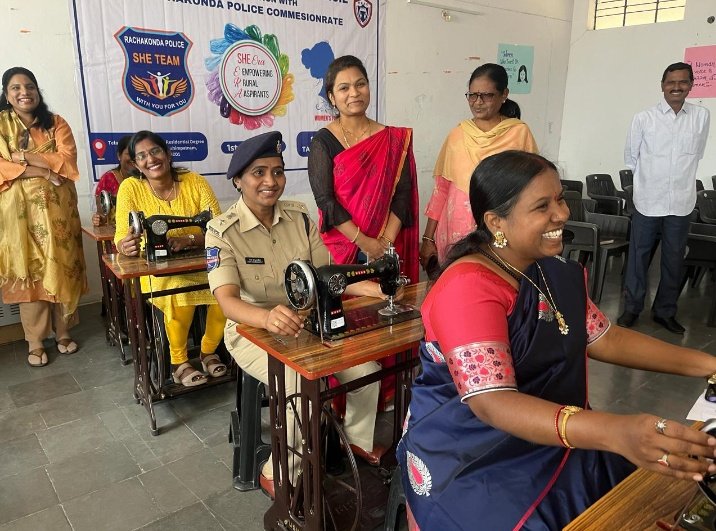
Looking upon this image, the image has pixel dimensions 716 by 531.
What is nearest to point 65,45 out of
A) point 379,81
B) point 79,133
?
point 79,133

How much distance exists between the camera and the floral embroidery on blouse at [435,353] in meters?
1.19

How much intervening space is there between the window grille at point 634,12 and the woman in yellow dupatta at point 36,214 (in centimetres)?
675

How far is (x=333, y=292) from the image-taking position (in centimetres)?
168

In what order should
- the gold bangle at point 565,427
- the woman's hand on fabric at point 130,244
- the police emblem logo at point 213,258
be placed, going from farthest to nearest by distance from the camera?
the woman's hand on fabric at point 130,244, the police emblem logo at point 213,258, the gold bangle at point 565,427

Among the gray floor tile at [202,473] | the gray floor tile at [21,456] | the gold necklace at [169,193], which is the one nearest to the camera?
the gray floor tile at [202,473]

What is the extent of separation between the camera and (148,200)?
3053 mm

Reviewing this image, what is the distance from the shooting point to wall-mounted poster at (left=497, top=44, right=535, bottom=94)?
6.72 m

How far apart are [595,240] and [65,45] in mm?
4332

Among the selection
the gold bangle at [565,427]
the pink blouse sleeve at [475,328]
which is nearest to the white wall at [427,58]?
the pink blouse sleeve at [475,328]

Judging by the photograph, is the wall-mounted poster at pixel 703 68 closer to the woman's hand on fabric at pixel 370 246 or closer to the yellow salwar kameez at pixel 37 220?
the woman's hand on fabric at pixel 370 246

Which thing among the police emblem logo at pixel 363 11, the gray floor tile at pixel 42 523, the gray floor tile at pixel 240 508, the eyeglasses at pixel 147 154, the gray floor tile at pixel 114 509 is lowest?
the gray floor tile at pixel 42 523

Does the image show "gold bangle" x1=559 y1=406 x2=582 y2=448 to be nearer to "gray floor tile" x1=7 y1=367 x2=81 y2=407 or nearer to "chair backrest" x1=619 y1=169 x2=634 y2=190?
"gray floor tile" x1=7 y1=367 x2=81 y2=407

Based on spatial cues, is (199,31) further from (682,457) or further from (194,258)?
→ (682,457)

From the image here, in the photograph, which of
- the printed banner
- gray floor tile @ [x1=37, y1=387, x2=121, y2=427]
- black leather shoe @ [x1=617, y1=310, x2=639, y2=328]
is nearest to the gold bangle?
gray floor tile @ [x1=37, y1=387, x2=121, y2=427]
